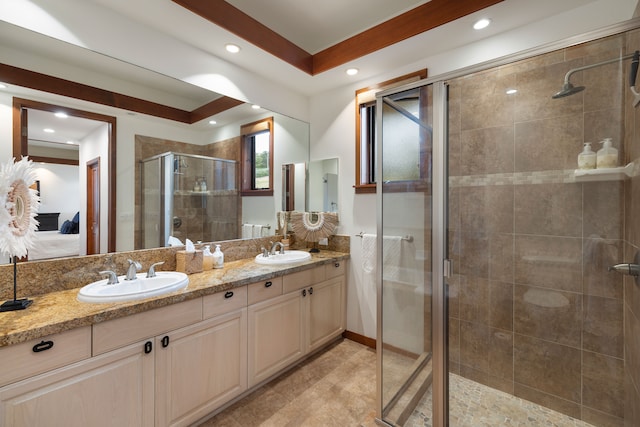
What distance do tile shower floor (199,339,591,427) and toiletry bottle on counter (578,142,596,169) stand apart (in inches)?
56.0

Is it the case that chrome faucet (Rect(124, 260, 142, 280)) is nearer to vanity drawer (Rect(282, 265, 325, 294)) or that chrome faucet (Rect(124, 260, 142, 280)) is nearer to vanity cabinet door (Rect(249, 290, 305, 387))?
vanity cabinet door (Rect(249, 290, 305, 387))

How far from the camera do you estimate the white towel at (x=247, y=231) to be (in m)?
2.50

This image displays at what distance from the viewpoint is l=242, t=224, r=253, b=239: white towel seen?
250cm

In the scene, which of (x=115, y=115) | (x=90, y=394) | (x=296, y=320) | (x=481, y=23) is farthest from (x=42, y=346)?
(x=481, y=23)

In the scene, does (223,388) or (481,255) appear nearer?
(223,388)

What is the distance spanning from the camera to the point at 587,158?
62.2 inches

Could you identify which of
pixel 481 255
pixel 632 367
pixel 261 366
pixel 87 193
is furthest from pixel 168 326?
pixel 632 367

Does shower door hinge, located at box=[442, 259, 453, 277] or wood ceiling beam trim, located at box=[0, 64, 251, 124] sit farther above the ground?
wood ceiling beam trim, located at box=[0, 64, 251, 124]

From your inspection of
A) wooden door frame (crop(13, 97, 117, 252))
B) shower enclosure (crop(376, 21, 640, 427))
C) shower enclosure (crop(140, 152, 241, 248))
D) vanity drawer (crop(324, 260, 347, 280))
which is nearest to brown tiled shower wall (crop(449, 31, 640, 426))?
shower enclosure (crop(376, 21, 640, 427))

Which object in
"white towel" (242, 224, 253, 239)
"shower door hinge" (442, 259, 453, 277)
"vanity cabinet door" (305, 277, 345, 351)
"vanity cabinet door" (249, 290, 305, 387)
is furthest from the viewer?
"white towel" (242, 224, 253, 239)

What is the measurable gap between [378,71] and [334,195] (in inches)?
47.0

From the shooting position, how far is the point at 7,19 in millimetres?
1378

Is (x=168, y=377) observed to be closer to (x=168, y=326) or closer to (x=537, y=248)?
(x=168, y=326)

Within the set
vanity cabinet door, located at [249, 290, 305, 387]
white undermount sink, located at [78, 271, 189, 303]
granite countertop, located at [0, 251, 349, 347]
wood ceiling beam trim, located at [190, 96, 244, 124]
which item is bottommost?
vanity cabinet door, located at [249, 290, 305, 387]
